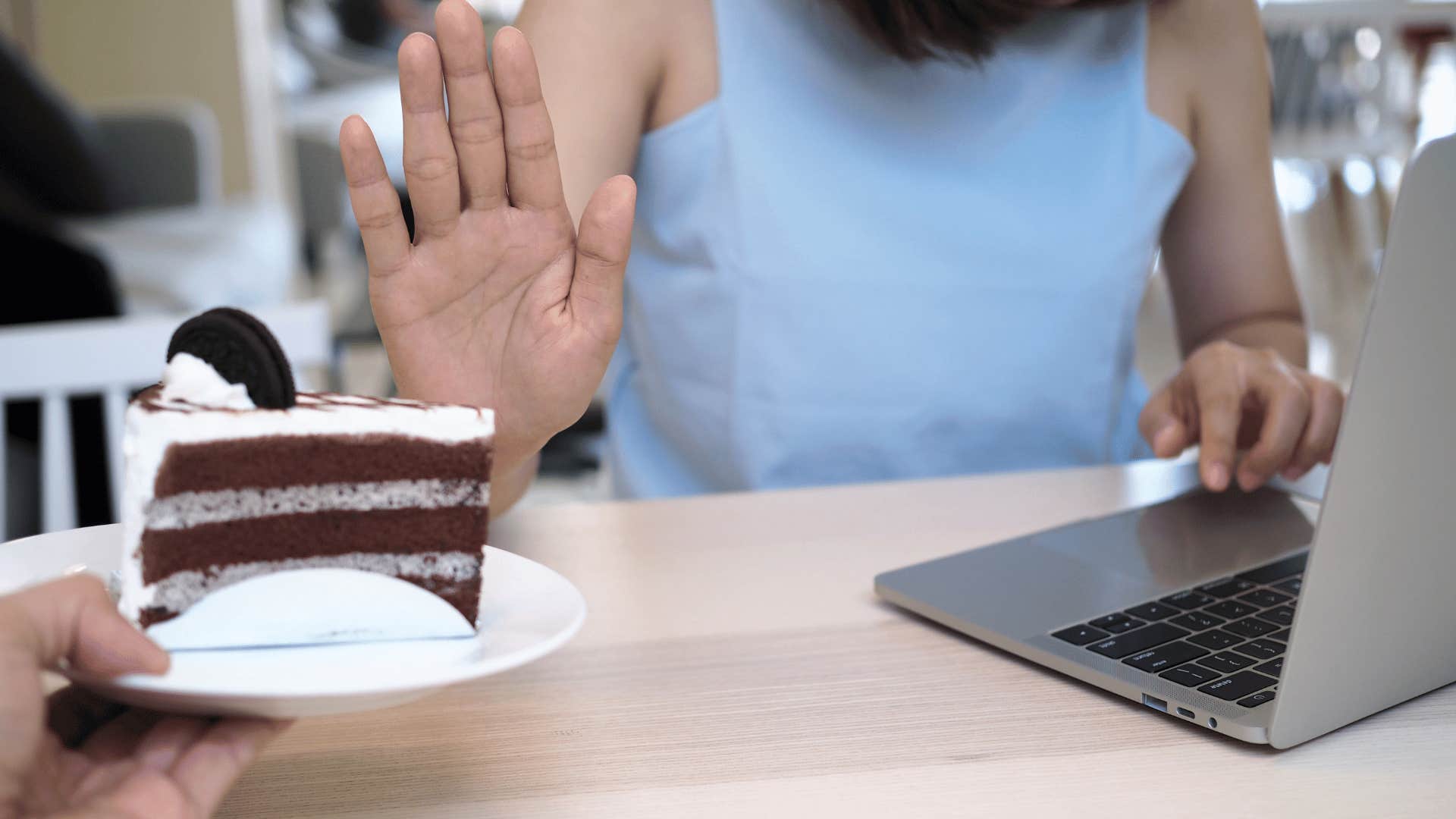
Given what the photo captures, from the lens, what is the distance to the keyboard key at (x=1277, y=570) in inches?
24.4

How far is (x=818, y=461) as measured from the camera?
3.39ft

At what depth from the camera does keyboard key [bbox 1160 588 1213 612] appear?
1.90 feet

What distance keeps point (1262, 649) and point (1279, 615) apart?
0.05 metres

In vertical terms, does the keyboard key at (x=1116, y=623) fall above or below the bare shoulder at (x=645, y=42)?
below

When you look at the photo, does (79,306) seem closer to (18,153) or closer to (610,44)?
(610,44)

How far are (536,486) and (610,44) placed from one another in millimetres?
1833

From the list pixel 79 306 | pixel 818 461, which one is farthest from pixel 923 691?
pixel 79 306

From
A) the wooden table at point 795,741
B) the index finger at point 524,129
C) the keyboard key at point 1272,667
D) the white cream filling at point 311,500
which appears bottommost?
the wooden table at point 795,741

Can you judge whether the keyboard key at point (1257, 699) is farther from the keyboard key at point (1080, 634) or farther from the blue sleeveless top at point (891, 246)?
the blue sleeveless top at point (891, 246)

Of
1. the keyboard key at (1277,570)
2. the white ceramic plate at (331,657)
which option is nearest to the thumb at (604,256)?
the white ceramic plate at (331,657)

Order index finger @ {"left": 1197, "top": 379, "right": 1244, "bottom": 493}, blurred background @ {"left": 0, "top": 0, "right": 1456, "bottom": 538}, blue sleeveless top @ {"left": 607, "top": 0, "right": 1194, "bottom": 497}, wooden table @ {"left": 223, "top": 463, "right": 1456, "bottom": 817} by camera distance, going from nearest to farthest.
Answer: wooden table @ {"left": 223, "top": 463, "right": 1456, "bottom": 817} < index finger @ {"left": 1197, "top": 379, "right": 1244, "bottom": 493} < blue sleeveless top @ {"left": 607, "top": 0, "right": 1194, "bottom": 497} < blurred background @ {"left": 0, "top": 0, "right": 1456, "bottom": 538}

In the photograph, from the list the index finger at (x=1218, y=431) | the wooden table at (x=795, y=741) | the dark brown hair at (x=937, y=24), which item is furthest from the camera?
the dark brown hair at (x=937, y=24)

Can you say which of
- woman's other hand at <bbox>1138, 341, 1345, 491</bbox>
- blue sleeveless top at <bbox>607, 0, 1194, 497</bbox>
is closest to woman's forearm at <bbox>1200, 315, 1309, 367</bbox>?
blue sleeveless top at <bbox>607, 0, 1194, 497</bbox>

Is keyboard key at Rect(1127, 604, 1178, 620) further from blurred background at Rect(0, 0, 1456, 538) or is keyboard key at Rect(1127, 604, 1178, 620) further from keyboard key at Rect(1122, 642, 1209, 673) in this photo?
blurred background at Rect(0, 0, 1456, 538)
